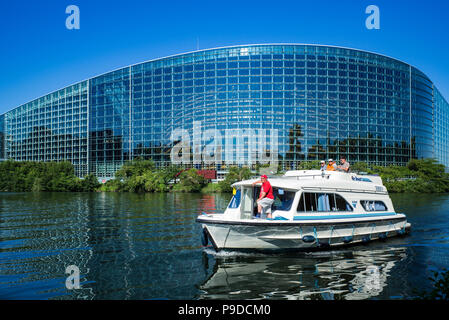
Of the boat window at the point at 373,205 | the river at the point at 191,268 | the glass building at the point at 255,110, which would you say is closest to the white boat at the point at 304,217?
the boat window at the point at 373,205

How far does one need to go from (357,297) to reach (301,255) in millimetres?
4925

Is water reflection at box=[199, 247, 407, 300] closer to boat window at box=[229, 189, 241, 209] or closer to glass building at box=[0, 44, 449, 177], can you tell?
boat window at box=[229, 189, 241, 209]

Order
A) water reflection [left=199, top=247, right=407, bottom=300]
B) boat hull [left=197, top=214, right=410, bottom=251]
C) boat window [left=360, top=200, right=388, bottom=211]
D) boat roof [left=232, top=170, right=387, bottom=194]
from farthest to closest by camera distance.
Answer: boat window [left=360, top=200, right=388, bottom=211], boat roof [left=232, top=170, right=387, bottom=194], boat hull [left=197, top=214, right=410, bottom=251], water reflection [left=199, top=247, right=407, bottom=300]

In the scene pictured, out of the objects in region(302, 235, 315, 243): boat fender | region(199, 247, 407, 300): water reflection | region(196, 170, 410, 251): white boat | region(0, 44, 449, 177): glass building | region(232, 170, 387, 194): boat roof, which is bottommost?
region(199, 247, 407, 300): water reflection

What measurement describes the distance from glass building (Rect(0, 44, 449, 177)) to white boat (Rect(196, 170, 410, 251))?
71253mm

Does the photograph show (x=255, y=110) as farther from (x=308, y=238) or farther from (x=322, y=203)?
(x=308, y=238)

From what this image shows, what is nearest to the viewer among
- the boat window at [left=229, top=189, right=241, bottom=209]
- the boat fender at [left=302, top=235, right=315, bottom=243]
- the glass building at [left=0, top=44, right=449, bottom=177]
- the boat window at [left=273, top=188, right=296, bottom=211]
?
the boat fender at [left=302, top=235, right=315, bottom=243]

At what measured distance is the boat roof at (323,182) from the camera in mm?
15273

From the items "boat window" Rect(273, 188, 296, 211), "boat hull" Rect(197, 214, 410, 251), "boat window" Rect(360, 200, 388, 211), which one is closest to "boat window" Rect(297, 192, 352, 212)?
"boat window" Rect(273, 188, 296, 211)

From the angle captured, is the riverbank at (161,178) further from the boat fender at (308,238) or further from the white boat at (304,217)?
the boat fender at (308,238)

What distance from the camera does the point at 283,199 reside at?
15375 millimetres

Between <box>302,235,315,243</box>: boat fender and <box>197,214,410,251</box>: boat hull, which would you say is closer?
<box>197,214,410,251</box>: boat hull

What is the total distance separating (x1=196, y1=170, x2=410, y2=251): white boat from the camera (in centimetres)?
1391

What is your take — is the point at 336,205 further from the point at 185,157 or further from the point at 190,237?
the point at 185,157
